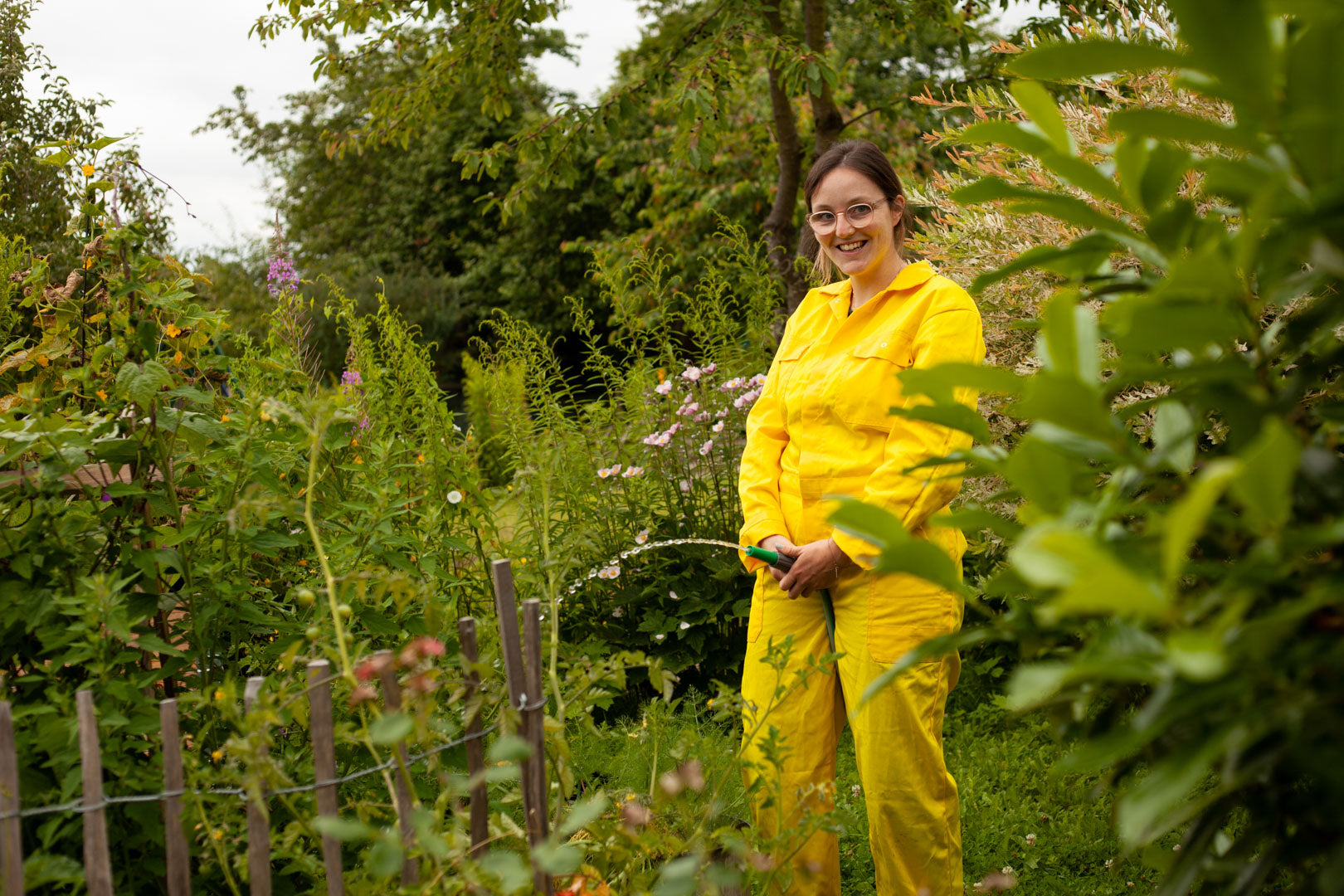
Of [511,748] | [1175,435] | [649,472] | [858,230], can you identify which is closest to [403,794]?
[511,748]

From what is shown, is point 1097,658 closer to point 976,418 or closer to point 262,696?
point 976,418

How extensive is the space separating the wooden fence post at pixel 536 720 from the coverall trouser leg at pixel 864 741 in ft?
1.81

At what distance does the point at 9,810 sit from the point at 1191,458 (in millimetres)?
1427

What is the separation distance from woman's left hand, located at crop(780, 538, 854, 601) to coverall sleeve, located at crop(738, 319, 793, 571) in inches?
5.4

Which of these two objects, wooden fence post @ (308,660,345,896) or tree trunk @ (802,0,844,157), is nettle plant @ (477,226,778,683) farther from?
wooden fence post @ (308,660,345,896)

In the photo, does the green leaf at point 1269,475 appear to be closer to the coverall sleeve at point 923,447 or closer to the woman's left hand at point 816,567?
the coverall sleeve at point 923,447

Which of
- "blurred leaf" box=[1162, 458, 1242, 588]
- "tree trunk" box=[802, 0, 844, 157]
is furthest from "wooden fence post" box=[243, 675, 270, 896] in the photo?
"tree trunk" box=[802, 0, 844, 157]

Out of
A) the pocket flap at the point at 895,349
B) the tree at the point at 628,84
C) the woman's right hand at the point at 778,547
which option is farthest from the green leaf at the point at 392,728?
the tree at the point at 628,84

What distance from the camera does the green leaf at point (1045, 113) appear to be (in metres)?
0.70

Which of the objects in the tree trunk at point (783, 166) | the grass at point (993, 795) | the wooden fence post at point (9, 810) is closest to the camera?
the wooden fence post at point (9, 810)

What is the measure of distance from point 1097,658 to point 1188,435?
243 mm

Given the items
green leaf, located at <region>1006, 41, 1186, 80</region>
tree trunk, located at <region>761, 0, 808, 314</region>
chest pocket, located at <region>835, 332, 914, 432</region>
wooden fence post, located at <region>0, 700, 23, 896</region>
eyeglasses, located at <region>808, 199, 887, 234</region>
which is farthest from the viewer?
tree trunk, located at <region>761, 0, 808, 314</region>

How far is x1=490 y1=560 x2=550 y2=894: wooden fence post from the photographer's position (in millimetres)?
1452

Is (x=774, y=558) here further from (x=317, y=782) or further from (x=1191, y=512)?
(x=1191, y=512)
